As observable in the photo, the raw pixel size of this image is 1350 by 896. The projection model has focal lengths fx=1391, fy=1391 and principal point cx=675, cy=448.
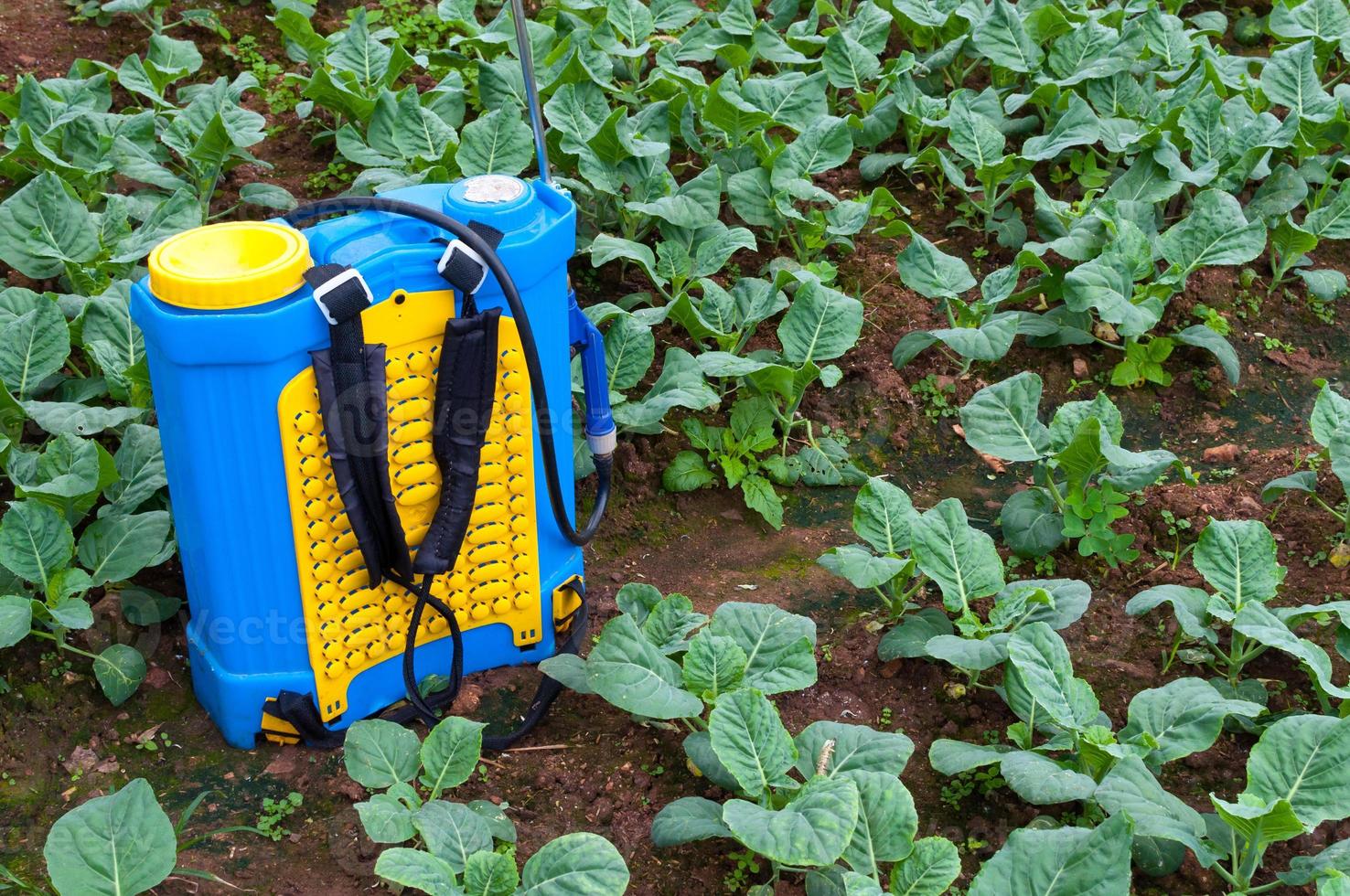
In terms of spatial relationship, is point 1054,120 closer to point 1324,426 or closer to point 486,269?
point 1324,426

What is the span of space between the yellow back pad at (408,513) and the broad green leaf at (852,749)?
0.75 m

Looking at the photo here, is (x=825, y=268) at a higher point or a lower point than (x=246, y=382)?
lower

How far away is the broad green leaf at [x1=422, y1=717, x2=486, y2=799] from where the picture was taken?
279cm

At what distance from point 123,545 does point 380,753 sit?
854 mm

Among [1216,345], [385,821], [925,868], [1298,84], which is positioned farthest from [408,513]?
[1298,84]

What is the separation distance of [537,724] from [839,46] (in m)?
3.11

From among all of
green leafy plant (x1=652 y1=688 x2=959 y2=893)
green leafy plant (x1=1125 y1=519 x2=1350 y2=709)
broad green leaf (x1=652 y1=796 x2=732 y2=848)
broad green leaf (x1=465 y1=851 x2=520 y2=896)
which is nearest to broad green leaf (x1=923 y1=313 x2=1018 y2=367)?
green leafy plant (x1=1125 y1=519 x2=1350 y2=709)

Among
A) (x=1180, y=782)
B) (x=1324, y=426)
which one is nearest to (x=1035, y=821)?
(x=1180, y=782)

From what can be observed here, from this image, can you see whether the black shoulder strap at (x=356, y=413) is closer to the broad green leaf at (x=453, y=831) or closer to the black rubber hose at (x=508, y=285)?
the black rubber hose at (x=508, y=285)

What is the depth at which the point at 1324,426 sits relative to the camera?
3.60 meters

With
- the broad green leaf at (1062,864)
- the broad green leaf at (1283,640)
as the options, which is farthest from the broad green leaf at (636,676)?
the broad green leaf at (1283,640)

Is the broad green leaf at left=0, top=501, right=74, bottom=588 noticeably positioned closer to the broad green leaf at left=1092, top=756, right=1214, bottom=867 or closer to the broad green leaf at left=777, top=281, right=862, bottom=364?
the broad green leaf at left=777, top=281, right=862, bottom=364

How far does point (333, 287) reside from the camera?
2562 millimetres

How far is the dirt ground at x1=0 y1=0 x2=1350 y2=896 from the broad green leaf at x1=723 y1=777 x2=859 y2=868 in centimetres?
29
